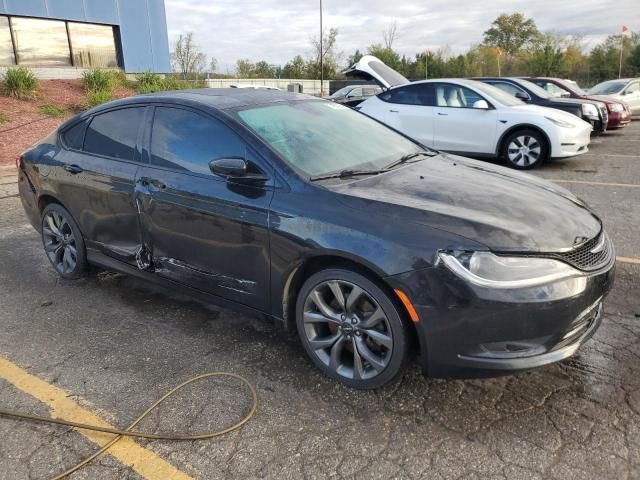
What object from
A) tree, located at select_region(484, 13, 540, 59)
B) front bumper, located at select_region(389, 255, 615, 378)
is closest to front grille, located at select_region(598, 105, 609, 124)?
front bumper, located at select_region(389, 255, 615, 378)

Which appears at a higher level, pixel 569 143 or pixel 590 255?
pixel 590 255

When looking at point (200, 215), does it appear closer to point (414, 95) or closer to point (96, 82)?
point (414, 95)

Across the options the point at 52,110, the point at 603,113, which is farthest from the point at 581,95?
the point at 52,110

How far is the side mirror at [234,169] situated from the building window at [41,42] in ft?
57.5

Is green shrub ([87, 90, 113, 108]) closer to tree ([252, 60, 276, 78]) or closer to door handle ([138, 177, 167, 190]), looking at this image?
door handle ([138, 177, 167, 190])

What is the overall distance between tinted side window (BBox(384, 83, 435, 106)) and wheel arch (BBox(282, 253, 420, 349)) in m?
7.43

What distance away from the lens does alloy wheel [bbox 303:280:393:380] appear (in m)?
2.67

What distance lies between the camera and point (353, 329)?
2.76 meters

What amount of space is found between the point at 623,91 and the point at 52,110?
1756cm

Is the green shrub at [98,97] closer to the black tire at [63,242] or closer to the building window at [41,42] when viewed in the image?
the building window at [41,42]

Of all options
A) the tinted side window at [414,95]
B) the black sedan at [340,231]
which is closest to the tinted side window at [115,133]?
the black sedan at [340,231]

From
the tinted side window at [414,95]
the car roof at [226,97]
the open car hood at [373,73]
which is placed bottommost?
the tinted side window at [414,95]

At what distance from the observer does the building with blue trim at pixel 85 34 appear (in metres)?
16.8

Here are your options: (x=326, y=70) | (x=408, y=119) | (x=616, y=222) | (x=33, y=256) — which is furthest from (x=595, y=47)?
(x=33, y=256)
